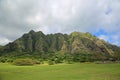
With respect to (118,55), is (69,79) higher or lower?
lower

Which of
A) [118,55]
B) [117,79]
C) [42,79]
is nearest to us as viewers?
[117,79]

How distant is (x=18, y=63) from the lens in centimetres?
8919

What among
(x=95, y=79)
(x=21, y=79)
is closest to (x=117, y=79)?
(x=95, y=79)

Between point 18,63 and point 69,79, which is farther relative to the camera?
point 18,63

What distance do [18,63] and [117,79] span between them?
63.4m

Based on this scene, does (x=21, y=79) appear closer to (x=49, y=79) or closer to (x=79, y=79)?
(x=49, y=79)

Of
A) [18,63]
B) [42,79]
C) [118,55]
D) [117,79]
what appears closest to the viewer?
[117,79]

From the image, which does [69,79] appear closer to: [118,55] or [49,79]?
[49,79]

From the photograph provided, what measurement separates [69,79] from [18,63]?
58360 mm

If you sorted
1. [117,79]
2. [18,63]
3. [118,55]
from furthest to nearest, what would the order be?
[118,55], [18,63], [117,79]

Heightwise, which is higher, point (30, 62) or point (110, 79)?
point (30, 62)

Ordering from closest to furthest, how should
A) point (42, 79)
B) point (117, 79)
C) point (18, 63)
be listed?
point (117, 79), point (42, 79), point (18, 63)

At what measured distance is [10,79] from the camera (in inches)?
1438

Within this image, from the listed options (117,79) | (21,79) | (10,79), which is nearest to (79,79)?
(117,79)
